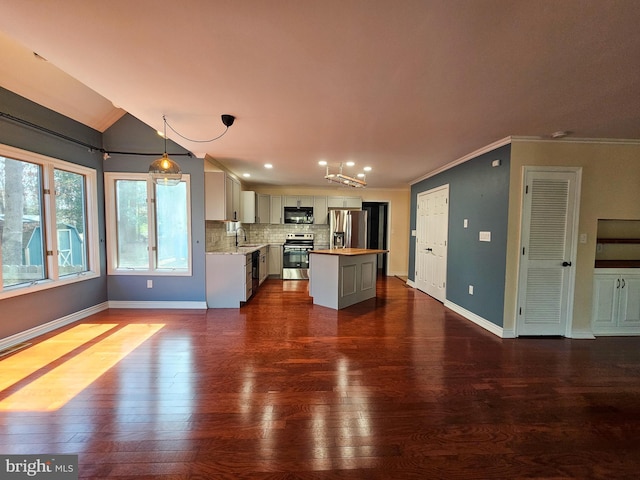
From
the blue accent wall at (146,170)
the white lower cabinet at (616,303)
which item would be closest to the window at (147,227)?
the blue accent wall at (146,170)

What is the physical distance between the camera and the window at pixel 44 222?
2.82 meters

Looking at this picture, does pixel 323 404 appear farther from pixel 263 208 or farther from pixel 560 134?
pixel 263 208

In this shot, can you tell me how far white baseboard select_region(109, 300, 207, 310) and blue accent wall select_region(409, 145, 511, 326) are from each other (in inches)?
161

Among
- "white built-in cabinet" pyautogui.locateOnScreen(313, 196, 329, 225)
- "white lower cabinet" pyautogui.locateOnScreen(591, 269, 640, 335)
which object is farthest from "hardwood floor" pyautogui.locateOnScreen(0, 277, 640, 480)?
"white built-in cabinet" pyautogui.locateOnScreen(313, 196, 329, 225)

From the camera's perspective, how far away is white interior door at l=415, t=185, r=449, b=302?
4.70 m

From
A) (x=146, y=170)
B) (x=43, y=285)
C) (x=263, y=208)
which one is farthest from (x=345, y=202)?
(x=43, y=285)

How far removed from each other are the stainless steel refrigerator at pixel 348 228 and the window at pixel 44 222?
4.59 meters

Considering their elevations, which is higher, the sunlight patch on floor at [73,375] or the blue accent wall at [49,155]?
the blue accent wall at [49,155]

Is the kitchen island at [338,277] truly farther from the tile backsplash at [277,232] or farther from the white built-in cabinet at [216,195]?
the tile backsplash at [277,232]

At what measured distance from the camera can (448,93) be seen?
82.0 inches

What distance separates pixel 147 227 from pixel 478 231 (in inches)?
195

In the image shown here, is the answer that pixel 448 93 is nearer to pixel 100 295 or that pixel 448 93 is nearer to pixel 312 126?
pixel 312 126

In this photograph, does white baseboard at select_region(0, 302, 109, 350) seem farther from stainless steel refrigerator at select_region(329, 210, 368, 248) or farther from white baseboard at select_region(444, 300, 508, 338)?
white baseboard at select_region(444, 300, 508, 338)

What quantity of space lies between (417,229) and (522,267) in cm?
269
